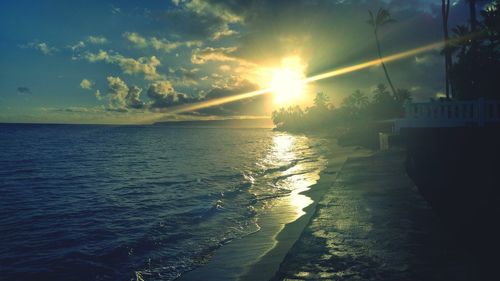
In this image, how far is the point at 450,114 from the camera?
1487cm

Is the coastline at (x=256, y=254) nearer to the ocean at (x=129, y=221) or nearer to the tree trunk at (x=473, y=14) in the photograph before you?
the ocean at (x=129, y=221)

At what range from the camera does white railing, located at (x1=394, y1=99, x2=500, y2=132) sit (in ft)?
46.8

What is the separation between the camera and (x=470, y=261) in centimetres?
507

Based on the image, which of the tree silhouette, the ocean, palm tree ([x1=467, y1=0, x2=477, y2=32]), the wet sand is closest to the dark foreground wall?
the wet sand

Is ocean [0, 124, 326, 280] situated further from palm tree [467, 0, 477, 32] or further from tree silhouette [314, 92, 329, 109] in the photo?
tree silhouette [314, 92, 329, 109]

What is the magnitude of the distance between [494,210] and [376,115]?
6194 centimetres

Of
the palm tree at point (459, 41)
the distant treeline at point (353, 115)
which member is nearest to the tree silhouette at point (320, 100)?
the distant treeline at point (353, 115)

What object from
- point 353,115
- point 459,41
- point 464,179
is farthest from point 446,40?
point 353,115

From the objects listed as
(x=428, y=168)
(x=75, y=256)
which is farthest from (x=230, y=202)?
(x=428, y=168)

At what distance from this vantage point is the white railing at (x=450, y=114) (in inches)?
562

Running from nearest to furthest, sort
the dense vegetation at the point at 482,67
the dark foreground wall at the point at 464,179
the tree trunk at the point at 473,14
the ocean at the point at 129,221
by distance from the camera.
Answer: the dark foreground wall at the point at 464,179 → the ocean at the point at 129,221 → the dense vegetation at the point at 482,67 → the tree trunk at the point at 473,14

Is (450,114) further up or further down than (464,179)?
further up

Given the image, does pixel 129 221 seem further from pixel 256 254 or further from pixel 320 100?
pixel 320 100

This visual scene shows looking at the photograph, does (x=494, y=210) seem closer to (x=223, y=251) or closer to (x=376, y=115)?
A: (x=223, y=251)
